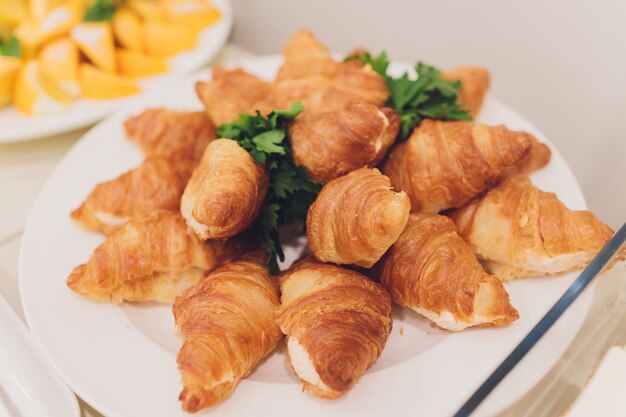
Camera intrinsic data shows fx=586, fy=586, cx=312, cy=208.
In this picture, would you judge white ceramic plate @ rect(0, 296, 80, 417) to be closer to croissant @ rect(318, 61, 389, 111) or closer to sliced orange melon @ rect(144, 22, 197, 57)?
croissant @ rect(318, 61, 389, 111)

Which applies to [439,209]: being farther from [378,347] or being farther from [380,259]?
[378,347]

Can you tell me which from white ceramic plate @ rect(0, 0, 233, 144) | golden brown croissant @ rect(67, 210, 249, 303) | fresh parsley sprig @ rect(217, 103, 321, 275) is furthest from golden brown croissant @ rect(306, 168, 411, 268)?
white ceramic plate @ rect(0, 0, 233, 144)

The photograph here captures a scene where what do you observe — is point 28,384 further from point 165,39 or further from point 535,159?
point 165,39

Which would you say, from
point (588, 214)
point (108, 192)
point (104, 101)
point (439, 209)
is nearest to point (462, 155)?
point (439, 209)

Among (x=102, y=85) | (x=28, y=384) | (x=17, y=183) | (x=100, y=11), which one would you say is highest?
(x=100, y=11)

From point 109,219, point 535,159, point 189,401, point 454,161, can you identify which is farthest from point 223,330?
point 535,159

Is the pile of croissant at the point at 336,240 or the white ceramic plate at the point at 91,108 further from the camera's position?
the white ceramic plate at the point at 91,108

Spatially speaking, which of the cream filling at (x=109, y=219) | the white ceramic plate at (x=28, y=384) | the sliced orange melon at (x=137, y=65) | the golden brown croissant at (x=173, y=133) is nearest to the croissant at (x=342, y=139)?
the golden brown croissant at (x=173, y=133)

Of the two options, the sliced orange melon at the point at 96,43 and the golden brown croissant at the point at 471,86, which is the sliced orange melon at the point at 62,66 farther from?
the golden brown croissant at the point at 471,86
